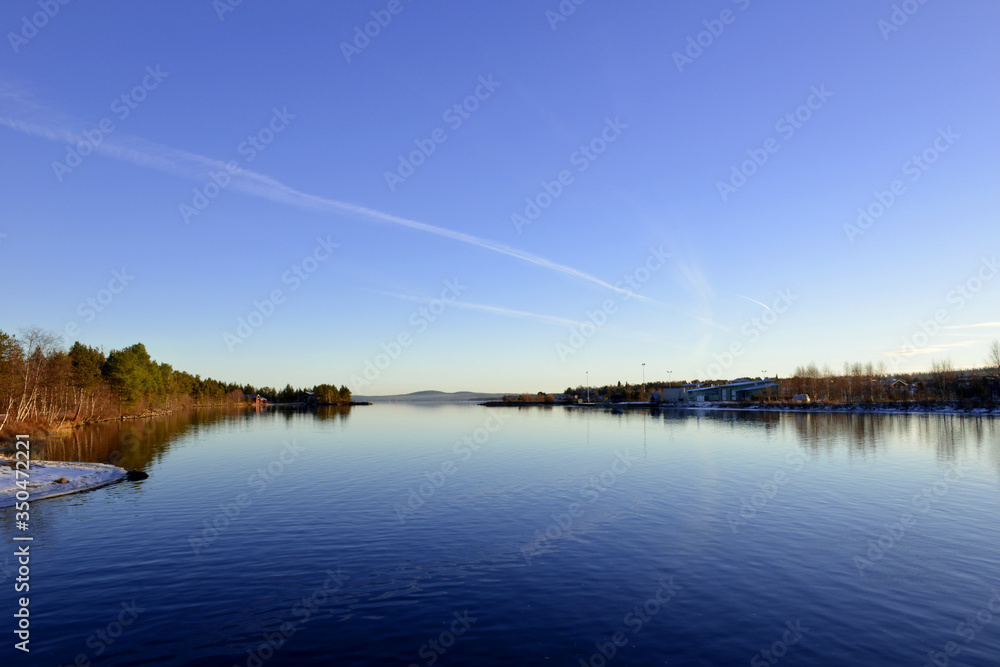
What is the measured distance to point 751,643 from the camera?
14.6 meters

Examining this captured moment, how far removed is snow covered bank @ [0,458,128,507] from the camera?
1399 inches

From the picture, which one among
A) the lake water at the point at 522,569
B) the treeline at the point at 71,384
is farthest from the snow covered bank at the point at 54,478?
the treeline at the point at 71,384

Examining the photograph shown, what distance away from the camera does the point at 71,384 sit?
108000 millimetres

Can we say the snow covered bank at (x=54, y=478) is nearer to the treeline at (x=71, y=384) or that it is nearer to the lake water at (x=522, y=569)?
the lake water at (x=522, y=569)

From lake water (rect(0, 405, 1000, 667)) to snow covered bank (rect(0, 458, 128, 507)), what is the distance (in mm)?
2496

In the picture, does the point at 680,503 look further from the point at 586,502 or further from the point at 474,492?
the point at 474,492

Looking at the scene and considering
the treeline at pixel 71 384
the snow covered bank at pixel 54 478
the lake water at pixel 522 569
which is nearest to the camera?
the lake water at pixel 522 569

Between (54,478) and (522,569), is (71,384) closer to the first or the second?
(54,478)

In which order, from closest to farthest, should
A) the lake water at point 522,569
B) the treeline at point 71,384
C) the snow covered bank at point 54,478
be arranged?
the lake water at point 522,569, the snow covered bank at point 54,478, the treeline at point 71,384

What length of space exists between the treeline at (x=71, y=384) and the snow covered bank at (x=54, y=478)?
117 feet

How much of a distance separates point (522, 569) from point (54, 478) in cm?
3917

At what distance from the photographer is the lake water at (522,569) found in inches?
575

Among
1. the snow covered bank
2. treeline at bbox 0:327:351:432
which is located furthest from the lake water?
treeline at bbox 0:327:351:432

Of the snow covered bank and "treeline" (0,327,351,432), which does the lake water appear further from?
"treeline" (0,327,351,432)
